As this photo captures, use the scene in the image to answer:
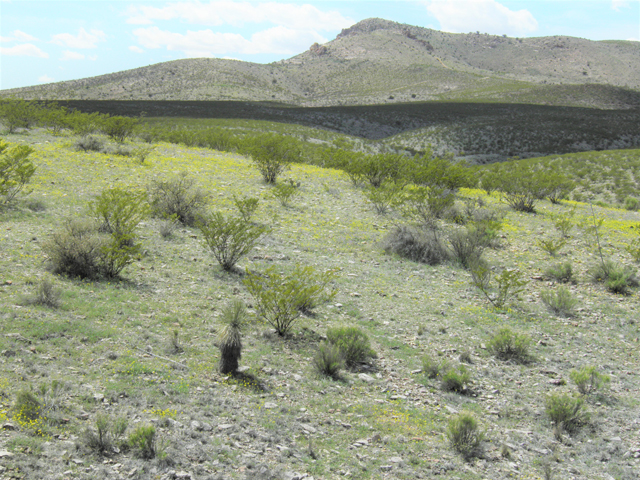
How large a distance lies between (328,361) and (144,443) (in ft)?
9.90

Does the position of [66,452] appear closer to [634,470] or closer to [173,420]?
[173,420]

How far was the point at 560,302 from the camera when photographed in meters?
9.06

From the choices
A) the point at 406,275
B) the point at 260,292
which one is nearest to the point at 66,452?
the point at 260,292

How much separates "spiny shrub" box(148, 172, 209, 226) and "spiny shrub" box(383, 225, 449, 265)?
19.1 feet

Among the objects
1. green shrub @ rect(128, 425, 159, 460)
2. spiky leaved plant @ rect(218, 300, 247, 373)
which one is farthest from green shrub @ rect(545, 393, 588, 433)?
green shrub @ rect(128, 425, 159, 460)

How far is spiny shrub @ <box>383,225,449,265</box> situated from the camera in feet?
38.2

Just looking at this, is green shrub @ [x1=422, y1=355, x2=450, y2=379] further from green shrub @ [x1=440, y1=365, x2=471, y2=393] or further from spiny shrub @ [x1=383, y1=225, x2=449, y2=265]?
spiny shrub @ [x1=383, y1=225, x2=449, y2=265]

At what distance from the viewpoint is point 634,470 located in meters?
4.76

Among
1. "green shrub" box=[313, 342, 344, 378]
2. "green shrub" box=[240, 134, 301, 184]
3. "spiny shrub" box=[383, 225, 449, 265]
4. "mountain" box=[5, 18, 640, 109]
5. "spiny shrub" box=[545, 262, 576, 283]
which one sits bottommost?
"green shrub" box=[313, 342, 344, 378]

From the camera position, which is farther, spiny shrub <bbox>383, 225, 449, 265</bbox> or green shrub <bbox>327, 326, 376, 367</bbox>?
spiny shrub <bbox>383, 225, 449, 265</bbox>

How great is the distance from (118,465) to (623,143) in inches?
2255

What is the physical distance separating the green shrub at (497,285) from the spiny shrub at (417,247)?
1119 mm

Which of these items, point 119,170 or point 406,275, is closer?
point 406,275

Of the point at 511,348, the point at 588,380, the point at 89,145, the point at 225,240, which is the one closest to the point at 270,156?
the point at 89,145
